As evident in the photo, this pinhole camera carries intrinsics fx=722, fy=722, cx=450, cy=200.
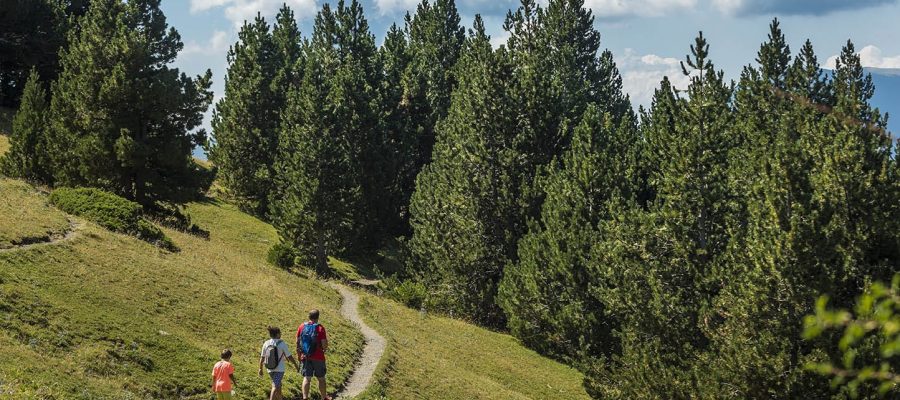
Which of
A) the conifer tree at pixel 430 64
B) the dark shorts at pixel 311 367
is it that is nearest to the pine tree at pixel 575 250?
the dark shorts at pixel 311 367

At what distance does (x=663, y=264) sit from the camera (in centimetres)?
3189

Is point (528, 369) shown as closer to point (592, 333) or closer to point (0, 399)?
point (592, 333)

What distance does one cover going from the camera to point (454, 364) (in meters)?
33.1

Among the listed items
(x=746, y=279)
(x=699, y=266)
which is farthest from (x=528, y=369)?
(x=746, y=279)

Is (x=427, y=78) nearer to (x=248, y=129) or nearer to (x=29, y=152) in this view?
(x=248, y=129)

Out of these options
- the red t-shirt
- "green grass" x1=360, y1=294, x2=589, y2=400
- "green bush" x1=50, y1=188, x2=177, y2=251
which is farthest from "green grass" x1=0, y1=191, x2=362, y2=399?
the red t-shirt

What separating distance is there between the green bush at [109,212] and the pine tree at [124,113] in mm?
5805

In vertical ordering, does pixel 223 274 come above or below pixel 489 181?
below

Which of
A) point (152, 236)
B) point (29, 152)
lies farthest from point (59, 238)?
point (29, 152)

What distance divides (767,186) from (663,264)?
646 centimetres

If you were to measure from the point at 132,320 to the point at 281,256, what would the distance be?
2471 centimetres

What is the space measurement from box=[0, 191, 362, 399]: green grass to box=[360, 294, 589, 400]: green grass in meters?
2.21

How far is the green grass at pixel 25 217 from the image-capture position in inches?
1060

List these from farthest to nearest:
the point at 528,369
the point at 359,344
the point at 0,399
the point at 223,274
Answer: the point at 528,369 < the point at 223,274 < the point at 359,344 < the point at 0,399
